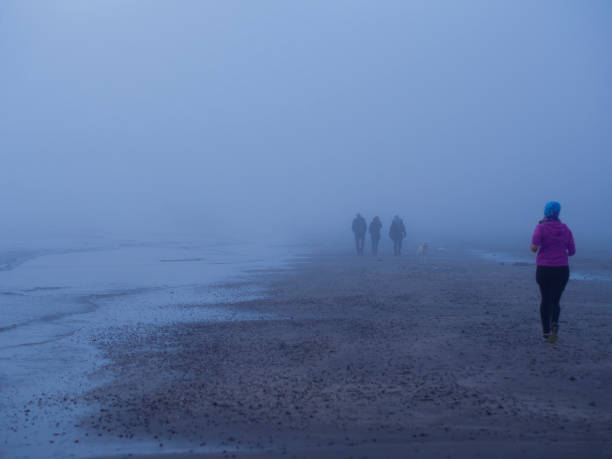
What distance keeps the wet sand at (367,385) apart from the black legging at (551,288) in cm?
45

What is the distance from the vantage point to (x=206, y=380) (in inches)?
290

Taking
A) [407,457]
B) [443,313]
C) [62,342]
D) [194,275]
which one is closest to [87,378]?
[62,342]

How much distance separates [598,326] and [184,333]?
775cm

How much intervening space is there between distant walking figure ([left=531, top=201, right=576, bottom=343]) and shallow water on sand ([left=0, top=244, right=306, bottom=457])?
6.36m

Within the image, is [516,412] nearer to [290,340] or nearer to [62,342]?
[290,340]

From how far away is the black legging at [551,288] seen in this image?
8.98 metres

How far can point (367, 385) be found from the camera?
699cm

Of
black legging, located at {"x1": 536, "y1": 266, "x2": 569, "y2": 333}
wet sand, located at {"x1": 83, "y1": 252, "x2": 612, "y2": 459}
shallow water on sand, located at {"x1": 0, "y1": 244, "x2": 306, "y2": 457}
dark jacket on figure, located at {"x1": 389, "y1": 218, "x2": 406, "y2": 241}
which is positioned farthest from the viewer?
dark jacket on figure, located at {"x1": 389, "y1": 218, "x2": 406, "y2": 241}

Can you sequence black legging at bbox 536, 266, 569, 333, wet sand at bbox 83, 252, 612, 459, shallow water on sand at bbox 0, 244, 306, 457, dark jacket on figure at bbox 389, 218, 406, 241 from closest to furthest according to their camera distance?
wet sand at bbox 83, 252, 612, 459 < shallow water on sand at bbox 0, 244, 306, 457 < black legging at bbox 536, 266, 569, 333 < dark jacket on figure at bbox 389, 218, 406, 241

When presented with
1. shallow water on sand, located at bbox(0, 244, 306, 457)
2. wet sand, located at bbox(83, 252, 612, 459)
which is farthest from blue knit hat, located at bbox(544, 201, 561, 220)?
shallow water on sand, located at bbox(0, 244, 306, 457)

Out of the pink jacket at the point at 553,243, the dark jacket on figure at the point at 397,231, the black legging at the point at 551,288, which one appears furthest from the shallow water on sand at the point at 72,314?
the dark jacket on figure at the point at 397,231

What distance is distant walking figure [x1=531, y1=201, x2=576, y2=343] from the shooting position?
29.5ft

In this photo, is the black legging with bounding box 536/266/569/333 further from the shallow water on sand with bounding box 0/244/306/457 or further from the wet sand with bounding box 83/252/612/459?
the shallow water on sand with bounding box 0/244/306/457

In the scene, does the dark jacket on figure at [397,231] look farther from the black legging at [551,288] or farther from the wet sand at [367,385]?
the black legging at [551,288]
